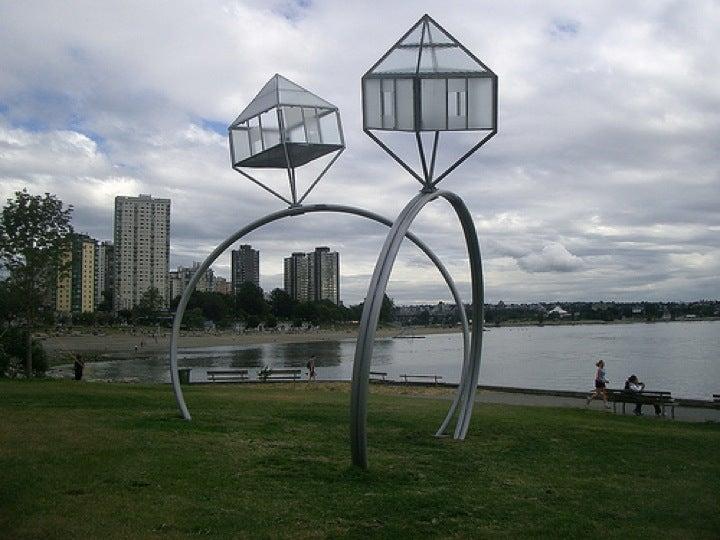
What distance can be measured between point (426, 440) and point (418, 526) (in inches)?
205

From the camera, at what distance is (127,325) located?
12431cm

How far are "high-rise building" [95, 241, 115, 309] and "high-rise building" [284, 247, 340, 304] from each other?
43277mm

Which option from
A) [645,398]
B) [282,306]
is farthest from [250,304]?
[645,398]

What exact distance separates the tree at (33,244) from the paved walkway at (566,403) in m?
15.3

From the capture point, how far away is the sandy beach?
243 ft

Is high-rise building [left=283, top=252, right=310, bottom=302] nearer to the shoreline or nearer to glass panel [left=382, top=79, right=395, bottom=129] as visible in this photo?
the shoreline

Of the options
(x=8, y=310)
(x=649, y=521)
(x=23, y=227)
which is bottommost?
(x=649, y=521)

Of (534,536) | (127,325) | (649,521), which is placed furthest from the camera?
(127,325)

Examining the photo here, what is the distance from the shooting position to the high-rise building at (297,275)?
176375mm

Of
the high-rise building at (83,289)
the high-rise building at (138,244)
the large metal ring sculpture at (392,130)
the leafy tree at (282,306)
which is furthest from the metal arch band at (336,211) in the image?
the high-rise building at (138,244)

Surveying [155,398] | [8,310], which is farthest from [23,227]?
[155,398]

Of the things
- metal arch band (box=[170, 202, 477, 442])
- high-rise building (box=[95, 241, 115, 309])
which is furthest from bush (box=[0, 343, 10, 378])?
high-rise building (box=[95, 241, 115, 309])

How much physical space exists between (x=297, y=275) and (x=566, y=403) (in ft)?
525

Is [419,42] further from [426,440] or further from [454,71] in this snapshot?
[426,440]
